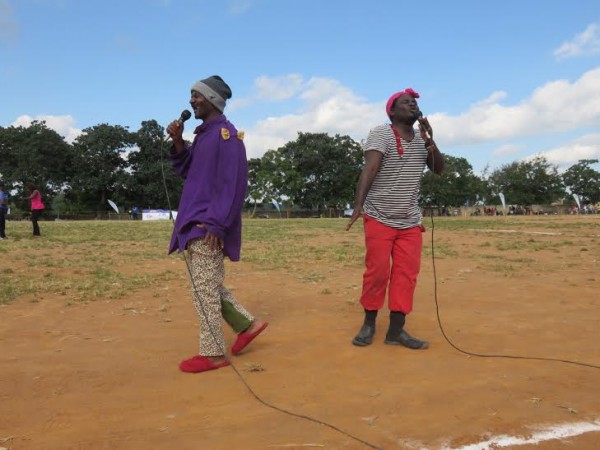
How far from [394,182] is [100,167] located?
6559 cm

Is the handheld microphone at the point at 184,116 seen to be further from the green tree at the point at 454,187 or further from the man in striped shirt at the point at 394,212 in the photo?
the green tree at the point at 454,187

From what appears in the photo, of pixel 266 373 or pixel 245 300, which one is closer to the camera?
pixel 266 373

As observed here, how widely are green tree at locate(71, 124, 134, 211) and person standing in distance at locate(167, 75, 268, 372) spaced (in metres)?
63.4

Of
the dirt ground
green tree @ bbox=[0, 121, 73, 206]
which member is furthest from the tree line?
the dirt ground

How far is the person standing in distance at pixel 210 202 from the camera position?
133 inches

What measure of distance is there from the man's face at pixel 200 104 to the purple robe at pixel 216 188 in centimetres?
8

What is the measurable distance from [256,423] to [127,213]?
63078mm

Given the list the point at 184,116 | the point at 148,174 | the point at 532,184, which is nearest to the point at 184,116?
the point at 184,116

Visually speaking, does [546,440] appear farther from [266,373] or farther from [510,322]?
[510,322]

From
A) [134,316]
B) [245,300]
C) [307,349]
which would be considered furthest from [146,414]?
[245,300]

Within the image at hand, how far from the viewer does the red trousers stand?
12.9 feet

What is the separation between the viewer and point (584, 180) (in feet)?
299

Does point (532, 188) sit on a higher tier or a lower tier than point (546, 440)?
higher

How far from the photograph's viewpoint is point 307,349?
3.91 metres
